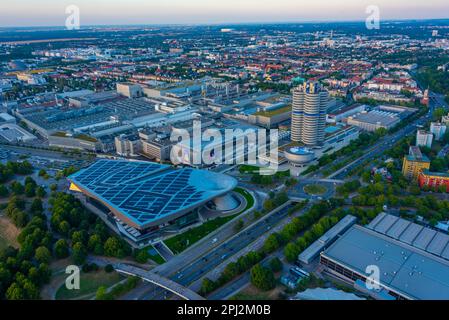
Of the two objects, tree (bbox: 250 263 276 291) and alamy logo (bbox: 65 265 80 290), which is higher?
tree (bbox: 250 263 276 291)

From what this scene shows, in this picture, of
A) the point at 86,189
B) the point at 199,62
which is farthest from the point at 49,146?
the point at 199,62

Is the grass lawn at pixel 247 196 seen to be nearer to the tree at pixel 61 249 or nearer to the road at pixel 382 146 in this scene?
the road at pixel 382 146

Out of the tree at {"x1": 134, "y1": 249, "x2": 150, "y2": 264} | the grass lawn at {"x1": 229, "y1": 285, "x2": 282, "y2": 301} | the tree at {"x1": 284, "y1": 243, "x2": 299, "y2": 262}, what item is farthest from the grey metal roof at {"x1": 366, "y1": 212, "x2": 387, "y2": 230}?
the tree at {"x1": 134, "y1": 249, "x2": 150, "y2": 264}

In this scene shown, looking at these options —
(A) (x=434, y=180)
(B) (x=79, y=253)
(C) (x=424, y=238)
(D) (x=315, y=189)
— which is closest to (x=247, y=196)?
(D) (x=315, y=189)

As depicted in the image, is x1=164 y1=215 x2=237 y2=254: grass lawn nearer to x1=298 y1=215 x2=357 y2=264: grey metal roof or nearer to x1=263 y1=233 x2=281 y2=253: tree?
x1=263 y1=233 x2=281 y2=253: tree

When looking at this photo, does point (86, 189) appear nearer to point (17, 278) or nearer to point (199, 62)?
point (17, 278)

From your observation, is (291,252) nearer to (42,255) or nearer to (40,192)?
(42,255)

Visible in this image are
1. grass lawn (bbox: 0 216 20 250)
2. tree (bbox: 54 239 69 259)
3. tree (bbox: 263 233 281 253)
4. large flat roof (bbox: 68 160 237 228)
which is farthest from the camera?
large flat roof (bbox: 68 160 237 228)

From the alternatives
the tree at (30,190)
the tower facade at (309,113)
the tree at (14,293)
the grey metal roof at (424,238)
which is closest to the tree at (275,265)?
the grey metal roof at (424,238)
